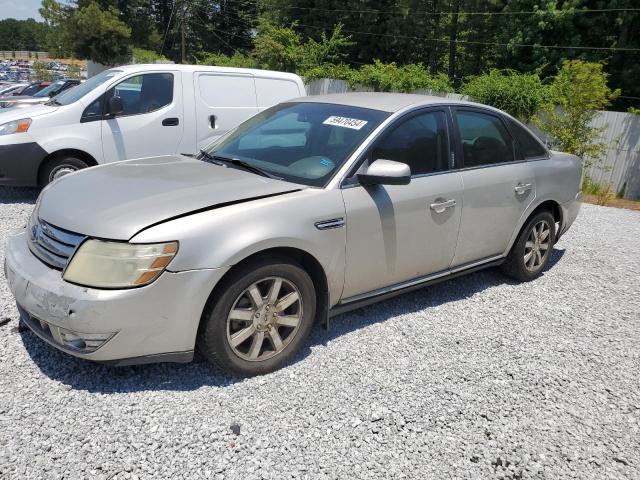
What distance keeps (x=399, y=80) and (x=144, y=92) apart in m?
15.1

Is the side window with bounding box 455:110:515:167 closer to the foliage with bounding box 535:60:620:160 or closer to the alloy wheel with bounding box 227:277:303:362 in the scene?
the alloy wheel with bounding box 227:277:303:362

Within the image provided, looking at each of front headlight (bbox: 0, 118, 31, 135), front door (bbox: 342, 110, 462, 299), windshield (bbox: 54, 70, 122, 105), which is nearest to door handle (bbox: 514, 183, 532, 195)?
front door (bbox: 342, 110, 462, 299)

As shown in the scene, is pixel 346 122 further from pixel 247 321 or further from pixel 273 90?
pixel 273 90

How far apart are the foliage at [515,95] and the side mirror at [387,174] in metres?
13.2

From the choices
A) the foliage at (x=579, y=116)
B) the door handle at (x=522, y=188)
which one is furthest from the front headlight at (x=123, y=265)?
the foliage at (x=579, y=116)

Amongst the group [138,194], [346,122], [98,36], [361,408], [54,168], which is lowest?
[361,408]

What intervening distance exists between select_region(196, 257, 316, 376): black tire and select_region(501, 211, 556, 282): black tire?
242 cm

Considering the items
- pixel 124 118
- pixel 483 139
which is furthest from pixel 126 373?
pixel 124 118

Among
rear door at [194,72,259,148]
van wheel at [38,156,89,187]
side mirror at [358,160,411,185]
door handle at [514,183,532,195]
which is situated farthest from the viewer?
rear door at [194,72,259,148]

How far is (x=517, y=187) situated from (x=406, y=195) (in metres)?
1.40

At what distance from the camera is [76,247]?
2752 mm

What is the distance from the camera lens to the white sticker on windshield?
3711mm

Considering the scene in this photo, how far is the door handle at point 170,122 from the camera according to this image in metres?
7.28

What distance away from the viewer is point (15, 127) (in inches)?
255
